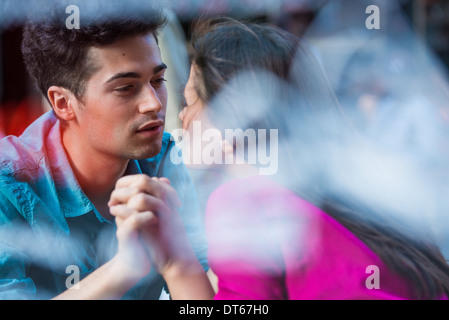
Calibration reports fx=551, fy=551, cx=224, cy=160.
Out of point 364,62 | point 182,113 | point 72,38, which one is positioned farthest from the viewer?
point 364,62

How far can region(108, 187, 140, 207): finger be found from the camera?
6.07 feet

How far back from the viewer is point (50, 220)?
1.87 metres

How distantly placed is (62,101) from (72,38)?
0.70 ft

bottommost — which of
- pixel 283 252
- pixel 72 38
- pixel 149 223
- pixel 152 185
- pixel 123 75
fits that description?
pixel 283 252

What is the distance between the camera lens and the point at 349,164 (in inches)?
77.3

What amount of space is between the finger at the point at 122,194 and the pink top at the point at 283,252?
0.29 metres

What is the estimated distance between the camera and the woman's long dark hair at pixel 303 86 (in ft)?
6.11

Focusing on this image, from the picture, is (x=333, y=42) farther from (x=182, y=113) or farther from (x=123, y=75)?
(x=123, y=75)

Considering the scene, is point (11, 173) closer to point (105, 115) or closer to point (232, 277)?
point (105, 115)

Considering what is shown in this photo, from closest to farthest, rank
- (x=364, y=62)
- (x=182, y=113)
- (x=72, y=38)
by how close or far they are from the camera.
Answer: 1. (x=72, y=38)
2. (x=182, y=113)
3. (x=364, y=62)

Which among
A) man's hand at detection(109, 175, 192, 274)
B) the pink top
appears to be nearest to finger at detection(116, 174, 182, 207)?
man's hand at detection(109, 175, 192, 274)

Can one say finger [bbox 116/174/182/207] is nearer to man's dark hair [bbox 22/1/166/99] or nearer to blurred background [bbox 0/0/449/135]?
blurred background [bbox 0/0/449/135]

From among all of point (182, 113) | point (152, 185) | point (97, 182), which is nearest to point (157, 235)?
point (152, 185)
